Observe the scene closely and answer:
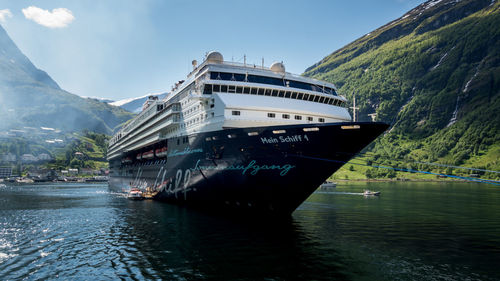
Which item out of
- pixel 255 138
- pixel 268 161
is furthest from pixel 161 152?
pixel 268 161

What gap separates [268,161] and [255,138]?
1.69m

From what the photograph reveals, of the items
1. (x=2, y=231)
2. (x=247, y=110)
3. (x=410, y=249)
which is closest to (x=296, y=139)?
(x=247, y=110)

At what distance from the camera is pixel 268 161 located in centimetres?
1989

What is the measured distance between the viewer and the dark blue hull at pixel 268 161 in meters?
18.6

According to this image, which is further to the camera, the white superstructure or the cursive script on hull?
the white superstructure

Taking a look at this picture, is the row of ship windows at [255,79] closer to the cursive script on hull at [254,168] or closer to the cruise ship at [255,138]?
the cruise ship at [255,138]

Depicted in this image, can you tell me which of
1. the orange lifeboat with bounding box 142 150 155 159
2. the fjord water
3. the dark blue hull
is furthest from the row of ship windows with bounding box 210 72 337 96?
the orange lifeboat with bounding box 142 150 155 159

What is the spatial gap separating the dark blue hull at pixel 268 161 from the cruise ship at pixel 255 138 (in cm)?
6

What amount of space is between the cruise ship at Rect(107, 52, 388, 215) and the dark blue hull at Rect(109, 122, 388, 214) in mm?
59

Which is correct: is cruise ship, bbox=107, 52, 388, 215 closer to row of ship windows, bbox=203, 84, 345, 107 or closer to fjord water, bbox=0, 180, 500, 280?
row of ship windows, bbox=203, 84, 345, 107

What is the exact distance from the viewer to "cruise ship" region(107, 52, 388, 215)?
62.4ft

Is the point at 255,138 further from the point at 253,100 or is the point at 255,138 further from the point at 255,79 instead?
the point at 255,79

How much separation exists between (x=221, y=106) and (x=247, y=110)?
1.92m

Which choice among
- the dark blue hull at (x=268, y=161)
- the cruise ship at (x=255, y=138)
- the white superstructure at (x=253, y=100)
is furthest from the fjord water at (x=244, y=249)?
the white superstructure at (x=253, y=100)
